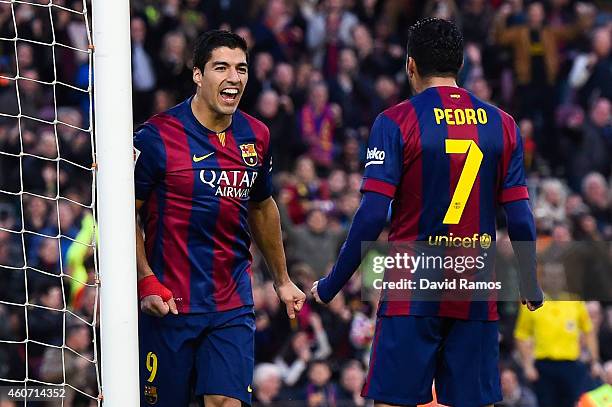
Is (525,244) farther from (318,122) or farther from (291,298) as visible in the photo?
(318,122)

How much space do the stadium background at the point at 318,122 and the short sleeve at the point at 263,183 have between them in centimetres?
278

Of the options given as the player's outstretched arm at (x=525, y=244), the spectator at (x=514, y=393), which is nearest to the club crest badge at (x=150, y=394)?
the player's outstretched arm at (x=525, y=244)

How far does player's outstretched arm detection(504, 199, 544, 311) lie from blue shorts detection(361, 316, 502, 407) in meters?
0.30

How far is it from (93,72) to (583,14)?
1249 cm

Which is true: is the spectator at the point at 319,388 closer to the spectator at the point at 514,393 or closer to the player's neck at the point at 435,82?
the spectator at the point at 514,393

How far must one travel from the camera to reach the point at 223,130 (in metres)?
7.37

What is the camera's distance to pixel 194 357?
23.8ft

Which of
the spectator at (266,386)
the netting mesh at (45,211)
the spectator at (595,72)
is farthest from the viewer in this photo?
the spectator at (595,72)

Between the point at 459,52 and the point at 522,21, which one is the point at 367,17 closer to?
the point at 522,21

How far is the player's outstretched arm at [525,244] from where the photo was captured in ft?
22.9

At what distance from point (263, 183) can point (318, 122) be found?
8.32 metres

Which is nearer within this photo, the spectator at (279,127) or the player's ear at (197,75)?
the player's ear at (197,75)

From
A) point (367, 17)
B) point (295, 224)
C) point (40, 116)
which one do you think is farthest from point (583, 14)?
point (40, 116)

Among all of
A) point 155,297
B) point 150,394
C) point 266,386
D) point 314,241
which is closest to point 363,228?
point 155,297
